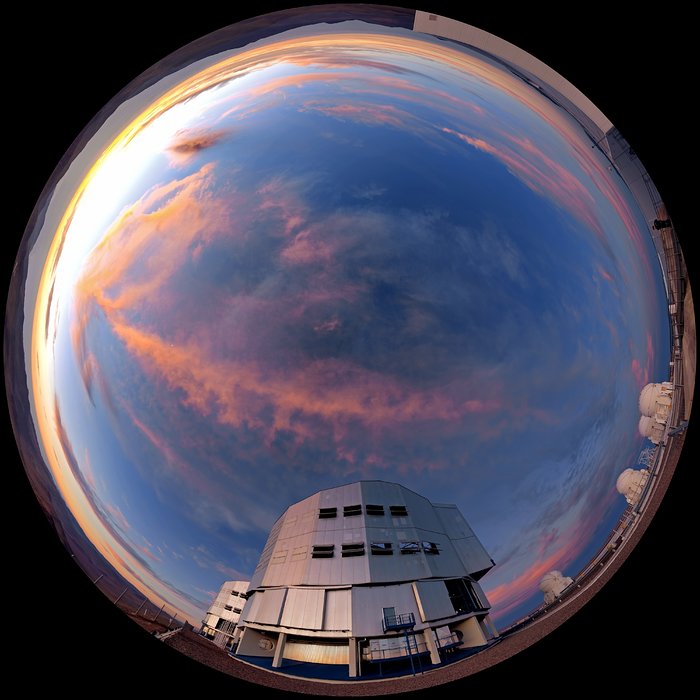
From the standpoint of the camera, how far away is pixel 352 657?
539 inches

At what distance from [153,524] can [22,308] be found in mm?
8347

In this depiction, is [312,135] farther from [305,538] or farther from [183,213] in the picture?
[305,538]

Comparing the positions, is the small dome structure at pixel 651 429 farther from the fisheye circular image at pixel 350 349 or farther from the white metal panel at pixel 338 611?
the white metal panel at pixel 338 611

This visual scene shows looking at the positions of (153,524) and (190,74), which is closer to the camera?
(190,74)

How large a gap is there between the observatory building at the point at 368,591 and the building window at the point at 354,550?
1.2 inches

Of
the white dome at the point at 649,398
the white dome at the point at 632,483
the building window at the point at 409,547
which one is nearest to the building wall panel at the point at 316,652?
the building window at the point at 409,547

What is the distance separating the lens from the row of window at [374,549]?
14.6 meters

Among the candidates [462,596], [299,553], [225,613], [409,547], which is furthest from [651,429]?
[225,613]

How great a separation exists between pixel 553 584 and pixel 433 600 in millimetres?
4225

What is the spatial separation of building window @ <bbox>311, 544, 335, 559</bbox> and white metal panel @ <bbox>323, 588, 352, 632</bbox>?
0.99 m

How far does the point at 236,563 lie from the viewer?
15.4 m

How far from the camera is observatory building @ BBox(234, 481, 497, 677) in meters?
13.7

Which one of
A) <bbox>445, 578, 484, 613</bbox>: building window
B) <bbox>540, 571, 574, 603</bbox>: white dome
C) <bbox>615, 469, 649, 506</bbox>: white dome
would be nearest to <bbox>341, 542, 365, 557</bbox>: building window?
<bbox>445, 578, 484, 613</bbox>: building window

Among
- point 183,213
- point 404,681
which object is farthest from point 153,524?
point 183,213
